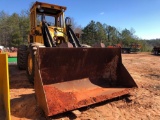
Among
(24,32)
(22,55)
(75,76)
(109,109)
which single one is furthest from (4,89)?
(24,32)

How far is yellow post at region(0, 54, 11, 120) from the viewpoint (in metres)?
3.01

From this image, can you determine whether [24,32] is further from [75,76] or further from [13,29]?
[75,76]

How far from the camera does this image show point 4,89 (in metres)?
3.31

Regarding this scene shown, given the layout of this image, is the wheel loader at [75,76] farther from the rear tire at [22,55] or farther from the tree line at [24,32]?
the tree line at [24,32]

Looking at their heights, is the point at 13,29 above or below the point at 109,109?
Answer: above

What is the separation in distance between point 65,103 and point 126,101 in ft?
4.92

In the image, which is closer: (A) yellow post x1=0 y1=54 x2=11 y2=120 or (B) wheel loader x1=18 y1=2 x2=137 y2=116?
(A) yellow post x1=0 y1=54 x2=11 y2=120

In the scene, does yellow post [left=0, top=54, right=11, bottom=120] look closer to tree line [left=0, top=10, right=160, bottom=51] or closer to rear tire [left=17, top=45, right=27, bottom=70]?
rear tire [left=17, top=45, right=27, bottom=70]

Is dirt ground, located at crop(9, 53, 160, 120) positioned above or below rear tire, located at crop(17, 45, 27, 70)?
below

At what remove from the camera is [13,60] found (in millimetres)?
12383

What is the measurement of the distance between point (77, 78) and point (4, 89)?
181 cm

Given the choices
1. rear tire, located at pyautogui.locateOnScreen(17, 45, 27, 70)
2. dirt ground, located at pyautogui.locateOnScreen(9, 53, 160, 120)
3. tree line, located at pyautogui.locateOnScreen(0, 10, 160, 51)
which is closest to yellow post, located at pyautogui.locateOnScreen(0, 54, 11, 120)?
dirt ground, located at pyautogui.locateOnScreen(9, 53, 160, 120)

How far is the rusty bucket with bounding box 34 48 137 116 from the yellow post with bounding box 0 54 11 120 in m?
0.59

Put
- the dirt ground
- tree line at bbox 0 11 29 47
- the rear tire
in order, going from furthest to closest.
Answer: tree line at bbox 0 11 29 47, the rear tire, the dirt ground
